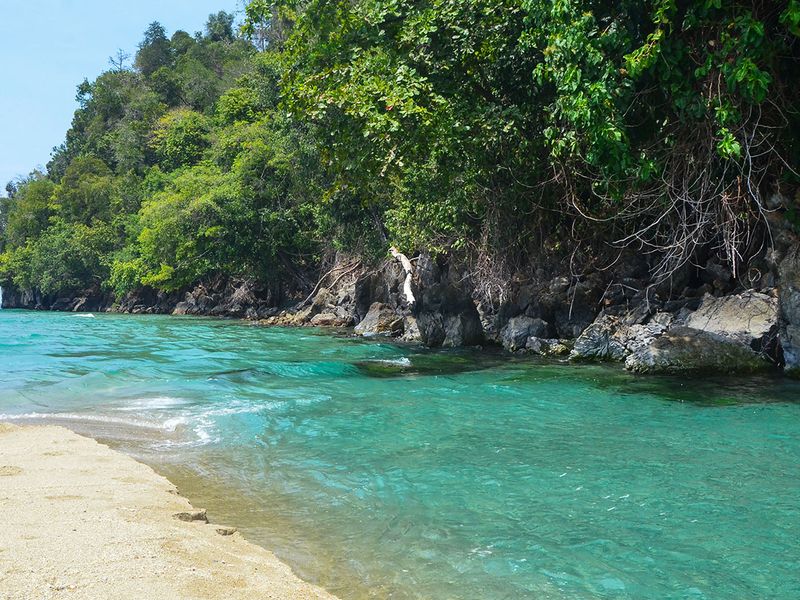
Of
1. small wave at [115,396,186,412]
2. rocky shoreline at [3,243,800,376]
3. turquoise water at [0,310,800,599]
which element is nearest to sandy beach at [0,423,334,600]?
turquoise water at [0,310,800,599]

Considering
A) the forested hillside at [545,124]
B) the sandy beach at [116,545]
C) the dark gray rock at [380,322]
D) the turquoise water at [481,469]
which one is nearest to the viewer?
the sandy beach at [116,545]

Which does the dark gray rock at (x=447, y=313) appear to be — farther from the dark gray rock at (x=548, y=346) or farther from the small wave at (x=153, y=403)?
the small wave at (x=153, y=403)

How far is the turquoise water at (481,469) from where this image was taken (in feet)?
13.0

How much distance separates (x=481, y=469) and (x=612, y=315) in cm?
889

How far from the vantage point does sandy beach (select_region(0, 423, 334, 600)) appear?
10.5 feet

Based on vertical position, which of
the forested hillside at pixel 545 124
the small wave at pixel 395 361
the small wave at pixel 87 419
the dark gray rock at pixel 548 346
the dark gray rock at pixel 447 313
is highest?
the forested hillside at pixel 545 124

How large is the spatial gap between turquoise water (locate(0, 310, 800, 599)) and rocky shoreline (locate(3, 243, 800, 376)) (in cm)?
94

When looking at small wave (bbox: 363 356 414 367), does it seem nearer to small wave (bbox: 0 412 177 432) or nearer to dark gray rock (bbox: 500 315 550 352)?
dark gray rock (bbox: 500 315 550 352)

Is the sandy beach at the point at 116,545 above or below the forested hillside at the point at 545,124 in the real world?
below

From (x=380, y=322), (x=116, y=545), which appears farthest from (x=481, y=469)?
(x=380, y=322)

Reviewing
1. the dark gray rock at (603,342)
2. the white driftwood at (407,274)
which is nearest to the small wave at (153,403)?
the dark gray rock at (603,342)

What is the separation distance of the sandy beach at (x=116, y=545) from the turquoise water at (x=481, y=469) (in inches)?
14.3

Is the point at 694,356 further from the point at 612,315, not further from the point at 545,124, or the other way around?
the point at 545,124

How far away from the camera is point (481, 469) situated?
5.91 metres
